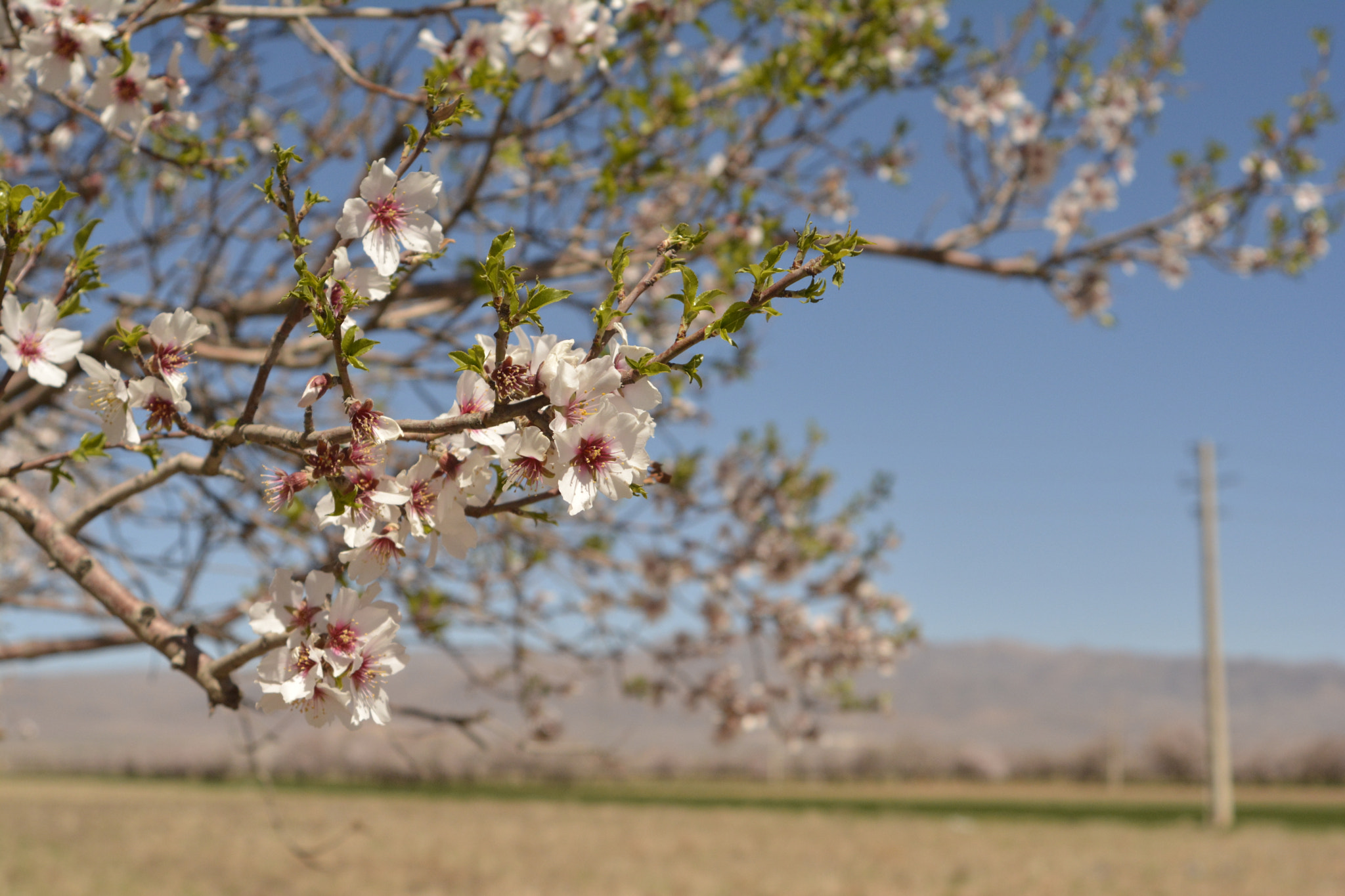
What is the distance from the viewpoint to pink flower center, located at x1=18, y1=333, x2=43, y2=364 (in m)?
1.33

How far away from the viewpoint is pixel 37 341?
4.45 feet

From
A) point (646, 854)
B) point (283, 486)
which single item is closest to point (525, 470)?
point (283, 486)

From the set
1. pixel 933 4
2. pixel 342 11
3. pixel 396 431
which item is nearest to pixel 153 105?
pixel 342 11

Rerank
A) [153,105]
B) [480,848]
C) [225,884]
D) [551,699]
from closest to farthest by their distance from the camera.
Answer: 1. [153,105]
2. [551,699]
3. [225,884]
4. [480,848]

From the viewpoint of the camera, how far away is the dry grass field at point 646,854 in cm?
1440

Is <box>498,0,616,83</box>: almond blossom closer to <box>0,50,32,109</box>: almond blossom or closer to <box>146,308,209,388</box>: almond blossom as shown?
<box>0,50,32,109</box>: almond blossom

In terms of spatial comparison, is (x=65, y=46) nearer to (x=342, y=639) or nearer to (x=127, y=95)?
(x=127, y=95)

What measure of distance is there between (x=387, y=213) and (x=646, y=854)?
19106 mm

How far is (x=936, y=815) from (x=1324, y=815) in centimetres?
1061

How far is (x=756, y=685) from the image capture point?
19.0ft

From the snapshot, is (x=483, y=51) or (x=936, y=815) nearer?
(x=483, y=51)

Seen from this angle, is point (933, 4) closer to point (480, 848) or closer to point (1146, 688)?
point (480, 848)

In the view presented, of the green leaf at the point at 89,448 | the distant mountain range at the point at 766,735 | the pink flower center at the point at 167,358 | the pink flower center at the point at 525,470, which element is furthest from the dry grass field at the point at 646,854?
the distant mountain range at the point at 766,735

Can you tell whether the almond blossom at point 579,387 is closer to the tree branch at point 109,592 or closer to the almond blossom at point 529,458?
the almond blossom at point 529,458
